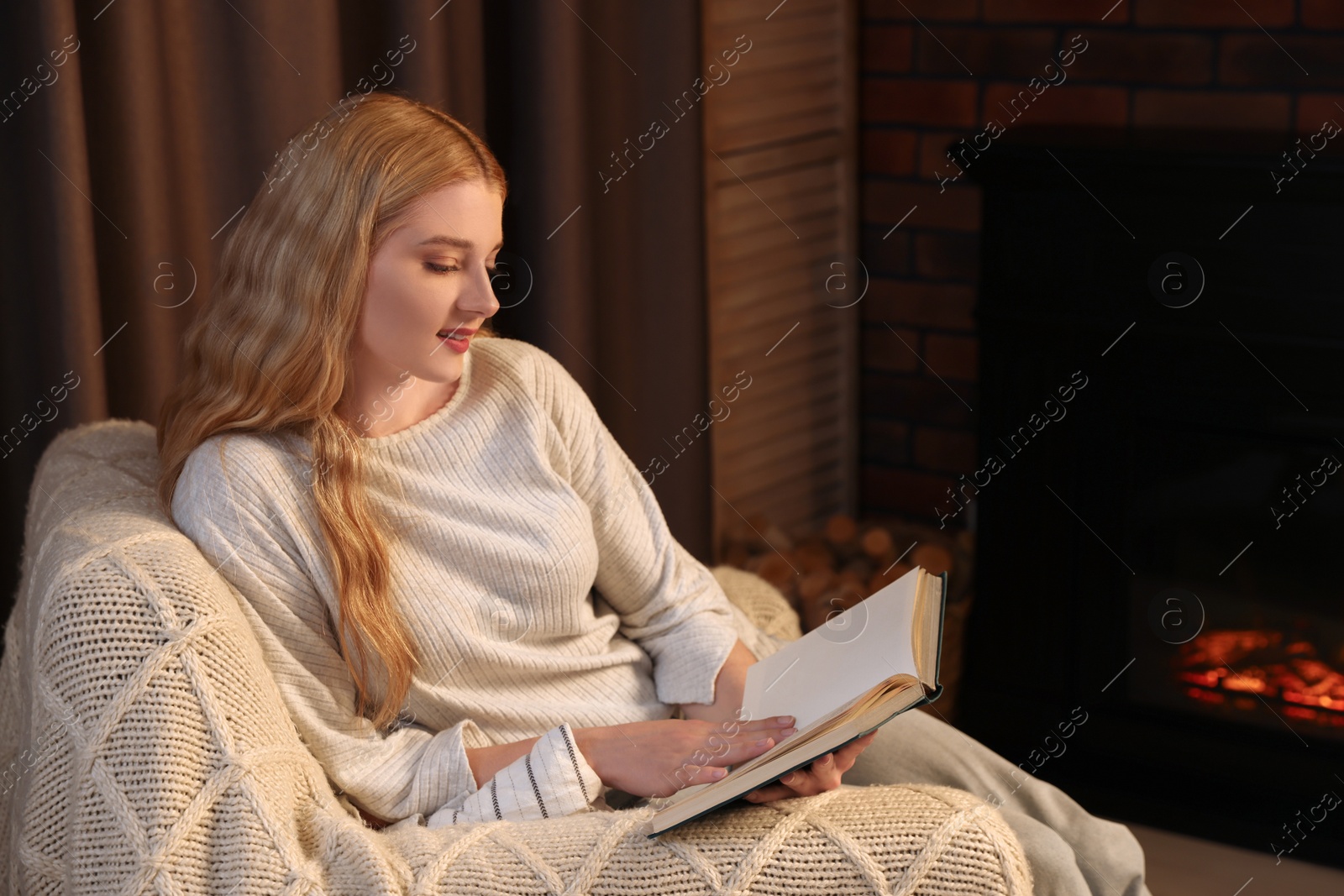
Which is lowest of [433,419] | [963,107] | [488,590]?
[488,590]

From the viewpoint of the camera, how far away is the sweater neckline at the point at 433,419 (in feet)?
4.68

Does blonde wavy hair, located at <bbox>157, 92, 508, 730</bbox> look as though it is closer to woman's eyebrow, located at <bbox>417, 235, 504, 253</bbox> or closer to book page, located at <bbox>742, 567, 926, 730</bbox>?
woman's eyebrow, located at <bbox>417, 235, 504, 253</bbox>

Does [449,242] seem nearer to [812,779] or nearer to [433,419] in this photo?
[433,419]

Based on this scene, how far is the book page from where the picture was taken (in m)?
1.17

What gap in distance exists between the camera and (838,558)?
2.73 metres

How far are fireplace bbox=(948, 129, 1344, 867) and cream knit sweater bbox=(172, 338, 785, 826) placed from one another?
2.72 ft

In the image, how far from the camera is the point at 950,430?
9.68 ft

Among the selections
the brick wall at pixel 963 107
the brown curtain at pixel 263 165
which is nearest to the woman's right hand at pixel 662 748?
the brown curtain at pixel 263 165

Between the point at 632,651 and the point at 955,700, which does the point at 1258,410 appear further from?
the point at 632,651

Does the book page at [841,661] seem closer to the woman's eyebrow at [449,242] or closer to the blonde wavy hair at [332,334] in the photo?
the blonde wavy hair at [332,334]

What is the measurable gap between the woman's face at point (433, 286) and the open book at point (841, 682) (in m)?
0.47

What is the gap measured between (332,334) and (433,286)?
0.11 meters

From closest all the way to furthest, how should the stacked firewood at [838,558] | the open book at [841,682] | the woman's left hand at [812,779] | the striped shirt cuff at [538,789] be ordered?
the open book at [841,682] → the woman's left hand at [812,779] → the striped shirt cuff at [538,789] → the stacked firewood at [838,558]

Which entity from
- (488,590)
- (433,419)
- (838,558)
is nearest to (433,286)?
(433,419)
